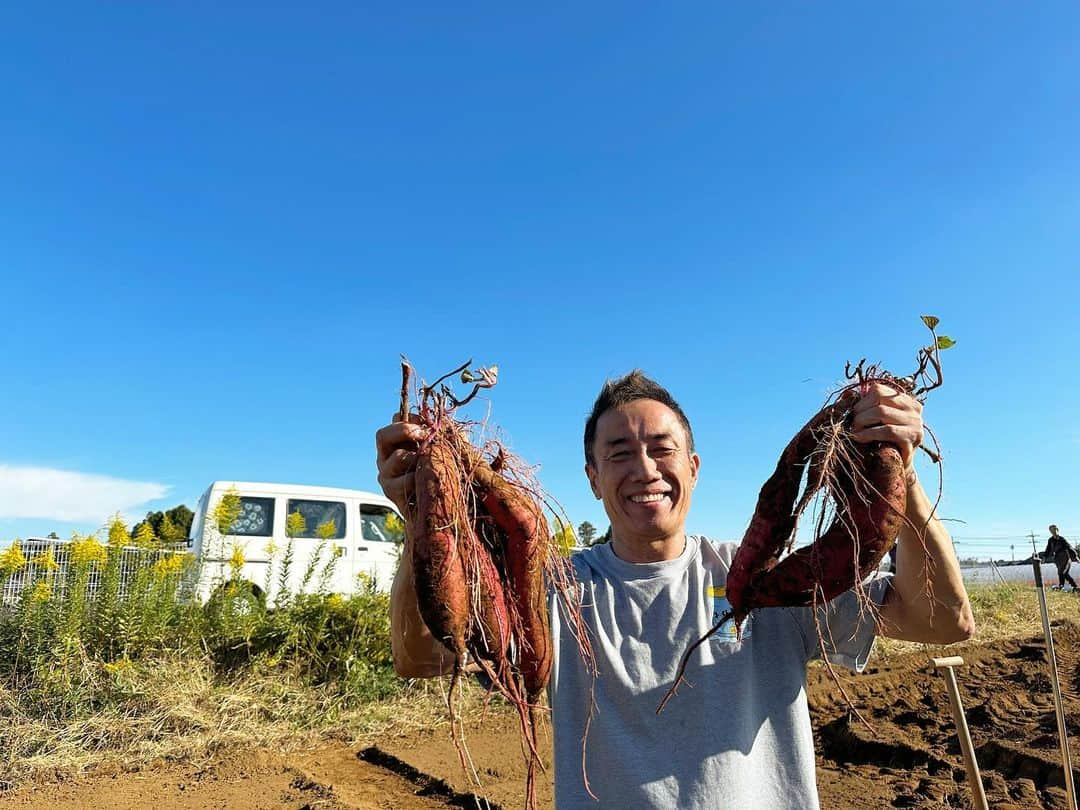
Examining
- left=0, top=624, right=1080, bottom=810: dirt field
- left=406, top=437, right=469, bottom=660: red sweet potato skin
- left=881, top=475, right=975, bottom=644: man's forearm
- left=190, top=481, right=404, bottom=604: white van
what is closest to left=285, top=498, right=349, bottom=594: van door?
left=190, top=481, right=404, bottom=604: white van

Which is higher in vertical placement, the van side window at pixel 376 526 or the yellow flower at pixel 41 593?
the van side window at pixel 376 526

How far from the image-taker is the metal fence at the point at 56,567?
18.9 ft

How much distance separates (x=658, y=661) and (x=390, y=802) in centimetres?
336

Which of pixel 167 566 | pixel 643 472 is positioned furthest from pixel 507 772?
pixel 643 472

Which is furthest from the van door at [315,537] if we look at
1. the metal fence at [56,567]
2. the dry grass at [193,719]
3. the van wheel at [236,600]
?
the dry grass at [193,719]

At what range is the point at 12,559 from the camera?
5.49 meters

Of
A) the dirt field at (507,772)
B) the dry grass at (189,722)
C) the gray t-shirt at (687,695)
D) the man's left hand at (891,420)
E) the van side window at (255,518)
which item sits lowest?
the dirt field at (507,772)

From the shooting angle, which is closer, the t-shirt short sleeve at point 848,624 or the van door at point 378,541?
the t-shirt short sleeve at point 848,624

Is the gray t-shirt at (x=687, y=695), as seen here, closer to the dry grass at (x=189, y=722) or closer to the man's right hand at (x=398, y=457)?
the man's right hand at (x=398, y=457)

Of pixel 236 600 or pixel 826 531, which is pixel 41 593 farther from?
pixel 826 531

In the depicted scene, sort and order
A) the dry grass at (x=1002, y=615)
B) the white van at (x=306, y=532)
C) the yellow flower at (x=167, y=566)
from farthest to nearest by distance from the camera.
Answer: the dry grass at (x=1002, y=615) → the white van at (x=306, y=532) → the yellow flower at (x=167, y=566)

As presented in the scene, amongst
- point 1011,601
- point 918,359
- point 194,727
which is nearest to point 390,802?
point 194,727

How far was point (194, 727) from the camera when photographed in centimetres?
529

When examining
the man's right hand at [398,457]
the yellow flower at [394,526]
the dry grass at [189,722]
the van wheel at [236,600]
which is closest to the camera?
the man's right hand at [398,457]
